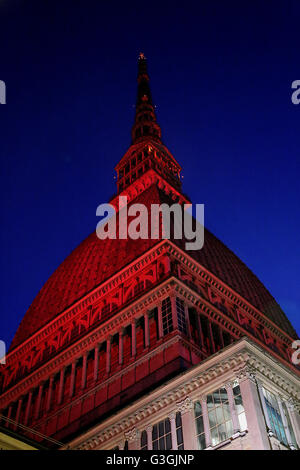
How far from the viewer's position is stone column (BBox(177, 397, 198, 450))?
101ft

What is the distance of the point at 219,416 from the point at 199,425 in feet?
4.65

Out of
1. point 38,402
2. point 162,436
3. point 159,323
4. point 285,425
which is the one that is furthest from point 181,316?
point 285,425

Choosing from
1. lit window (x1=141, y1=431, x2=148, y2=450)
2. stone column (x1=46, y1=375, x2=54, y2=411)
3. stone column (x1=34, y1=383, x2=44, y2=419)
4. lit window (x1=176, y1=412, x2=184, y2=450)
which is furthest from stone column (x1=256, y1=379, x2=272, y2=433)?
stone column (x1=34, y1=383, x2=44, y2=419)

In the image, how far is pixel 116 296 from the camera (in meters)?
54.2

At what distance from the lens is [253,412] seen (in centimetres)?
2892

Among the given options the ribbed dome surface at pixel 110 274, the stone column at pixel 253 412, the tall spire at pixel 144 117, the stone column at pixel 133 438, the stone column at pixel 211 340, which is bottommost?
the stone column at pixel 253 412

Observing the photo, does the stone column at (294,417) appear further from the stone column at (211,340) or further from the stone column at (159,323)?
the stone column at (159,323)

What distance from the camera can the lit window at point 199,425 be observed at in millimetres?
Answer: 30617

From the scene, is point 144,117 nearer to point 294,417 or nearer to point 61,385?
point 61,385

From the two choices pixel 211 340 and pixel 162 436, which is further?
pixel 211 340

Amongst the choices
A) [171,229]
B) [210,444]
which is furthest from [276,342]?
[210,444]

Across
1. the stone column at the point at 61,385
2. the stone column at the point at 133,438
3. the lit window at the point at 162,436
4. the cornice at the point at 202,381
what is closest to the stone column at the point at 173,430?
the lit window at the point at 162,436

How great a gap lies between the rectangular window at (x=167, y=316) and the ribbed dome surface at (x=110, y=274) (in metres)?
7.33
